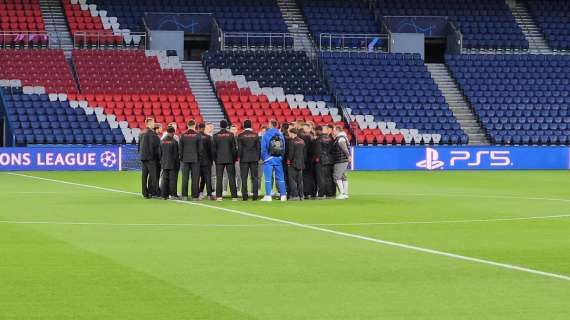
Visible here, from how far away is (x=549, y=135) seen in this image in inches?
2168

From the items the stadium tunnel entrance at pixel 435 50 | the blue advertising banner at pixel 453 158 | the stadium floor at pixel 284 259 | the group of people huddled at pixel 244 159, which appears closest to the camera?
the stadium floor at pixel 284 259

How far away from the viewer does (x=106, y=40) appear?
58.3 m

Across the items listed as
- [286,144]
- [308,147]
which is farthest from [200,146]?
[308,147]

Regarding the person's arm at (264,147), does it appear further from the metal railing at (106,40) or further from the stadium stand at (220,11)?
the stadium stand at (220,11)

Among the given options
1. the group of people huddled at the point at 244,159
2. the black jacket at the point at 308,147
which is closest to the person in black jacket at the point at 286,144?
the group of people huddled at the point at 244,159

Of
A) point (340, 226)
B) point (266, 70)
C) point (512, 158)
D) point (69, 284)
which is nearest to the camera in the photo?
point (69, 284)

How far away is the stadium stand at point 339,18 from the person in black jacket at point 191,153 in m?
33.8

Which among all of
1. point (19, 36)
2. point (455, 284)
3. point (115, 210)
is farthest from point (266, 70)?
point (455, 284)

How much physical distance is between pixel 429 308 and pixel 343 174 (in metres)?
17.8

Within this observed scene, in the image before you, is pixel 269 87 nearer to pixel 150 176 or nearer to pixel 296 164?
pixel 150 176

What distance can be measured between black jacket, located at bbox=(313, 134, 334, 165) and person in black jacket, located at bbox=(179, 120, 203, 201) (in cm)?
290

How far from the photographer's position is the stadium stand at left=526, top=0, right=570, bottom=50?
2515 inches

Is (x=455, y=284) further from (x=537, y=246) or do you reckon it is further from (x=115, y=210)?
(x=115, y=210)

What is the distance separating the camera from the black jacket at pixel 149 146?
28438 millimetres
